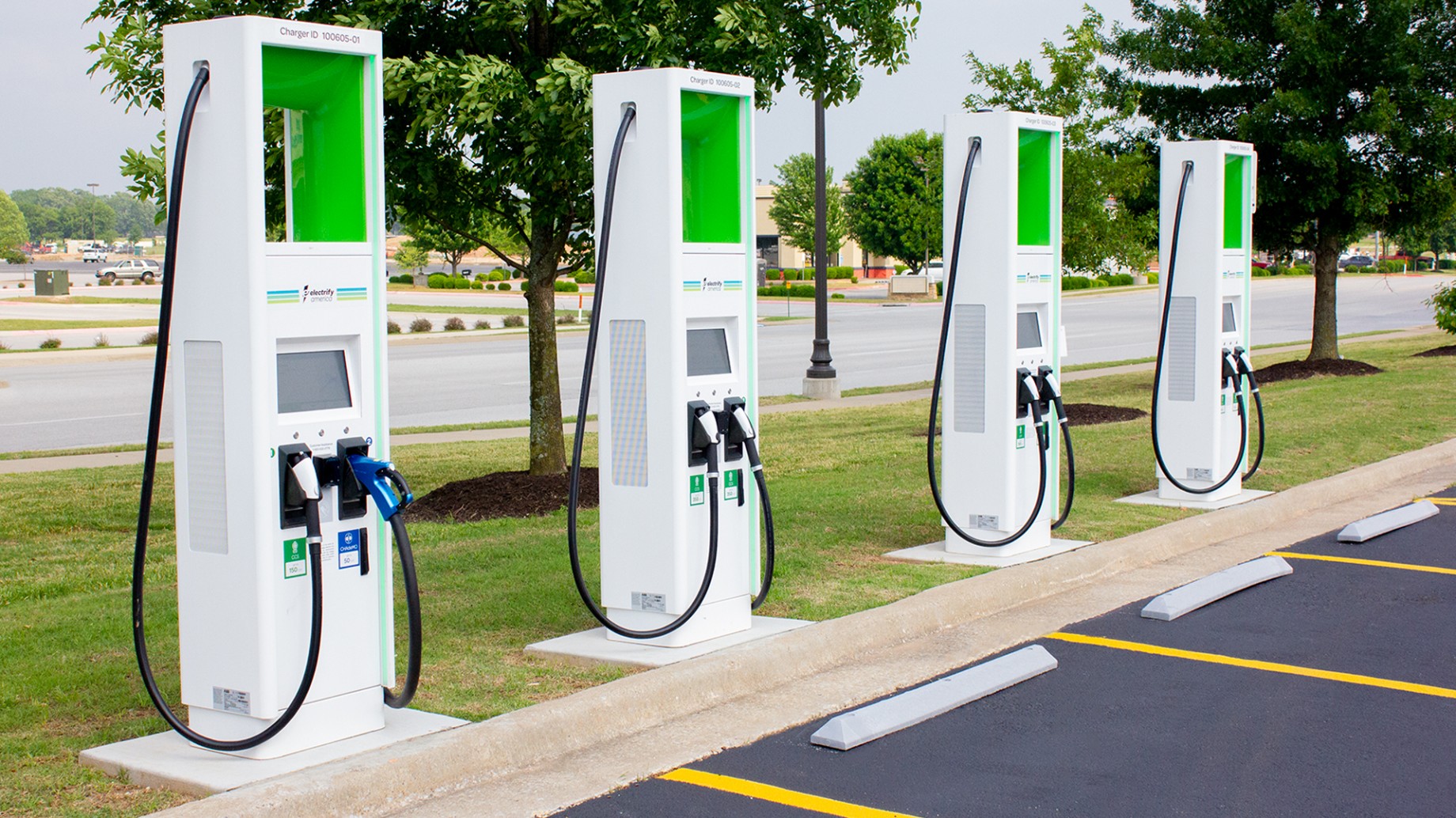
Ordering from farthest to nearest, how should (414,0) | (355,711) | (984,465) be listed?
1. (414,0)
2. (984,465)
3. (355,711)

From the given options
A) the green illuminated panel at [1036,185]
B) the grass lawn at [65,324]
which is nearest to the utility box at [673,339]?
the green illuminated panel at [1036,185]

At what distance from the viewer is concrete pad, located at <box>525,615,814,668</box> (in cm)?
628

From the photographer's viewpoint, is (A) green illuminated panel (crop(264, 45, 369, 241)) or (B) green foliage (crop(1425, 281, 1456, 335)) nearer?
(A) green illuminated panel (crop(264, 45, 369, 241))

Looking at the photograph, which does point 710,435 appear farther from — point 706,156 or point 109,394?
point 109,394

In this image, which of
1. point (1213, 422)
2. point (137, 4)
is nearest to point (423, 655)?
point (137, 4)

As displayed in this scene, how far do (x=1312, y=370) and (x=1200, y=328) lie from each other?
37.0 feet

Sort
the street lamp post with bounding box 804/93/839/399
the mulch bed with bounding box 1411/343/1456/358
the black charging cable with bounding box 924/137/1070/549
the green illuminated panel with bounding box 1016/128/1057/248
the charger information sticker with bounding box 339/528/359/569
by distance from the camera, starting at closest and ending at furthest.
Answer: the charger information sticker with bounding box 339/528/359/569
the black charging cable with bounding box 924/137/1070/549
the green illuminated panel with bounding box 1016/128/1057/248
the street lamp post with bounding box 804/93/839/399
the mulch bed with bounding box 1411/343/1456/358

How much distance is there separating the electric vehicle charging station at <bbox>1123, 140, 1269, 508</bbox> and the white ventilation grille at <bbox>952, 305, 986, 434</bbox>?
2.33m

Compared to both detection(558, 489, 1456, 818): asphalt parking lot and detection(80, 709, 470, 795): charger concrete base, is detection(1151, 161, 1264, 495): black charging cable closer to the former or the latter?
detection(558, 489, 1456, 818): asphalt parking lot

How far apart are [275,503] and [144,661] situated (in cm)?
69

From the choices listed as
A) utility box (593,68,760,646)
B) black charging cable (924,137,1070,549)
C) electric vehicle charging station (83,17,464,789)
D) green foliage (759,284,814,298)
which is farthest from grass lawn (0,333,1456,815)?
green foliage (759,284,814,298)

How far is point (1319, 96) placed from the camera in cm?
1928

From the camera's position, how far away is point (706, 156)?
22.4 feet

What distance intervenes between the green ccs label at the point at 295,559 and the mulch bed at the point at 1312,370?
17594mm
